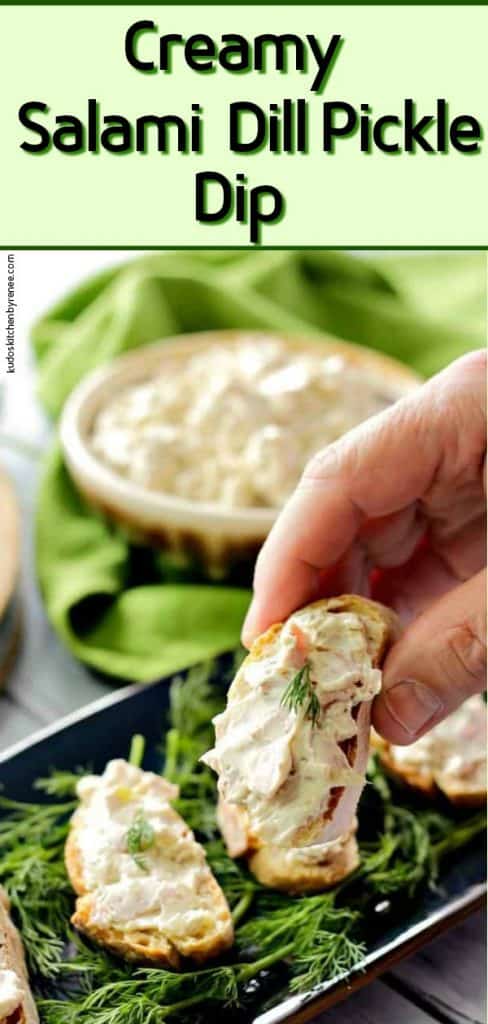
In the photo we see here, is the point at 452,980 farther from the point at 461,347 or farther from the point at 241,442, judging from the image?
the point at 461,347

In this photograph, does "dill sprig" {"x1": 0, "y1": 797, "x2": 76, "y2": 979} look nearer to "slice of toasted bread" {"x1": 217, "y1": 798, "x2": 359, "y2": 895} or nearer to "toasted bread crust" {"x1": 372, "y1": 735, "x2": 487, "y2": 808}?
"slice of toasted bread" {"x1": 217, "y1": 798, "x2": 359, "y2": 895}

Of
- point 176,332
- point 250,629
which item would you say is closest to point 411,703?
point 250,629

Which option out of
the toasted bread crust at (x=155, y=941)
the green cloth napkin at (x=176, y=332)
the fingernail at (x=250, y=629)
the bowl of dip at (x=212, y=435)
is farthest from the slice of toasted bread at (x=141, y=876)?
the bowl of dip at (x=212, y=435)

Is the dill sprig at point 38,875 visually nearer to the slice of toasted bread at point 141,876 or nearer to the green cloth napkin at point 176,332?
the slice of toasted bread at point 141,876

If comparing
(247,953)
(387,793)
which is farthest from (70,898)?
(387,793)

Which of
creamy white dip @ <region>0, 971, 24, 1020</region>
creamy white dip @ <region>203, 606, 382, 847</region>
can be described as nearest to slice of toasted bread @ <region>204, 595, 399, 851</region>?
creamy white dip @ <region>203, 606, 382, 847</region>

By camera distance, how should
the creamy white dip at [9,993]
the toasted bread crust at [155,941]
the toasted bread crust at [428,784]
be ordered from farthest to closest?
the toasted bread crust at [428,784] < the toasted bread crust at [155,941] < the creamy white dip at [9,993]
